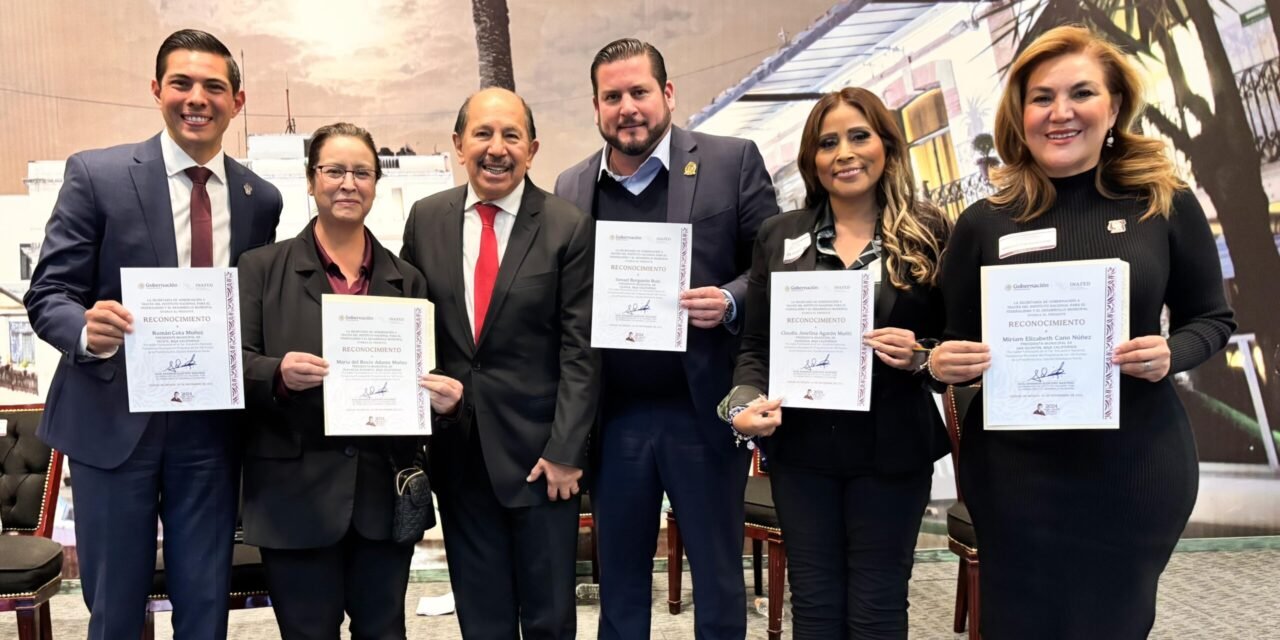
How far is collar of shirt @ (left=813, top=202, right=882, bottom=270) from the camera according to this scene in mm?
2057

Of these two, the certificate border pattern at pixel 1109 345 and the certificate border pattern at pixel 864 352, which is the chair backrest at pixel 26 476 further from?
the certificate border pattern at pixel 1109 345

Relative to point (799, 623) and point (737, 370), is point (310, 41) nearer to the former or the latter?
point (737, 370)

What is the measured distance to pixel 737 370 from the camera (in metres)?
2.19

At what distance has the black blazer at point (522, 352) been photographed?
2.22 meters

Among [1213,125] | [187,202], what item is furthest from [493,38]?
[1213,125]

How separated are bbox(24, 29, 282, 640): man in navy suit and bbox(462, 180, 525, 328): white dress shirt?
605 mm

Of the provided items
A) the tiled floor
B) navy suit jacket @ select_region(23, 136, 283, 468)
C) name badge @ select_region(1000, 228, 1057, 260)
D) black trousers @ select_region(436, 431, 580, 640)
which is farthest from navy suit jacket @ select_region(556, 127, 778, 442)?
the tiled floor

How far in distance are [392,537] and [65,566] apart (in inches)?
128

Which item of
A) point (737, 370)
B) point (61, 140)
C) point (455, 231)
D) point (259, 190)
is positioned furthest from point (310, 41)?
point (737, 370)

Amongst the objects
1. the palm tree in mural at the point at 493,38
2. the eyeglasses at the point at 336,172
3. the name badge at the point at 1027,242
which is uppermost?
the palm tree in mural at the point at 493,38

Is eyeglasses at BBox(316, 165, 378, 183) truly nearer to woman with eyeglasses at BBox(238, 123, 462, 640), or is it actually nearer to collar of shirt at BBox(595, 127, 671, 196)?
woman with eyeglasses at BBox(238, 123, 462, 640)

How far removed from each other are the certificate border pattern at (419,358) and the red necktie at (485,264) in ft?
0.59

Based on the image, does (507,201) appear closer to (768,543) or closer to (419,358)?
(419,358)
